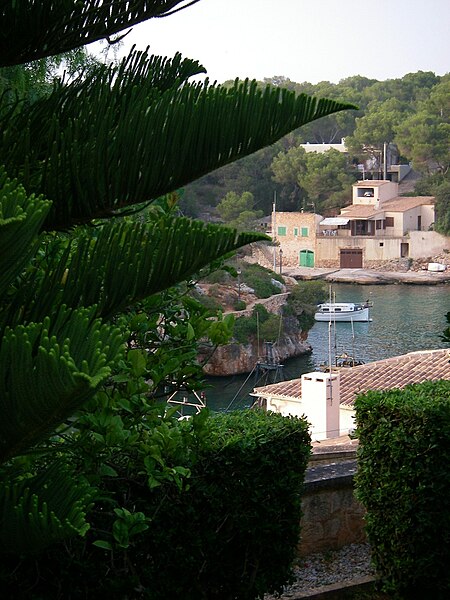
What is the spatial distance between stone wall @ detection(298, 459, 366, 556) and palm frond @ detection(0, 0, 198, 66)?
8.82 feet

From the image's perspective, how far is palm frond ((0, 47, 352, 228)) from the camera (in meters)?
2.20

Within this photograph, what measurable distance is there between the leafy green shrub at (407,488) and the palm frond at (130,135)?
84.5 inches

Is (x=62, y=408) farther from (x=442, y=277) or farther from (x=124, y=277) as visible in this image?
(x=442, y=277)

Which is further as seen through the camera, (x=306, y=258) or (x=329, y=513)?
(x=306, y=258)

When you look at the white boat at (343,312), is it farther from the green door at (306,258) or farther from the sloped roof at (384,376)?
the sloped roof at (384,376)

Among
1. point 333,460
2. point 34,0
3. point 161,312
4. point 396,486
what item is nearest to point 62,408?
point 34,0

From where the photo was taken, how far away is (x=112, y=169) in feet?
7.31

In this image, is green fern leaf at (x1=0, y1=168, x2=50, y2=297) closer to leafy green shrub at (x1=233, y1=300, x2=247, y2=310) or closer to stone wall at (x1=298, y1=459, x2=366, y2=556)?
stone wall at (x1=298, y1=459, x2=366, y2=556)

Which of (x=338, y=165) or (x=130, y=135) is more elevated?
(x=338, y=165)

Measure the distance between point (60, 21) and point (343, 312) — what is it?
3127 cm

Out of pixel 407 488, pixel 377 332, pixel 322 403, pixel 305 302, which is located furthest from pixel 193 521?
pixel 377 332

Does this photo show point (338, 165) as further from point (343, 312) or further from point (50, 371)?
point (50, 371)

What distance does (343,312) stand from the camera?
33.3 m

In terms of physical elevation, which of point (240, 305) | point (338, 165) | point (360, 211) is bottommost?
point (240, 305)
